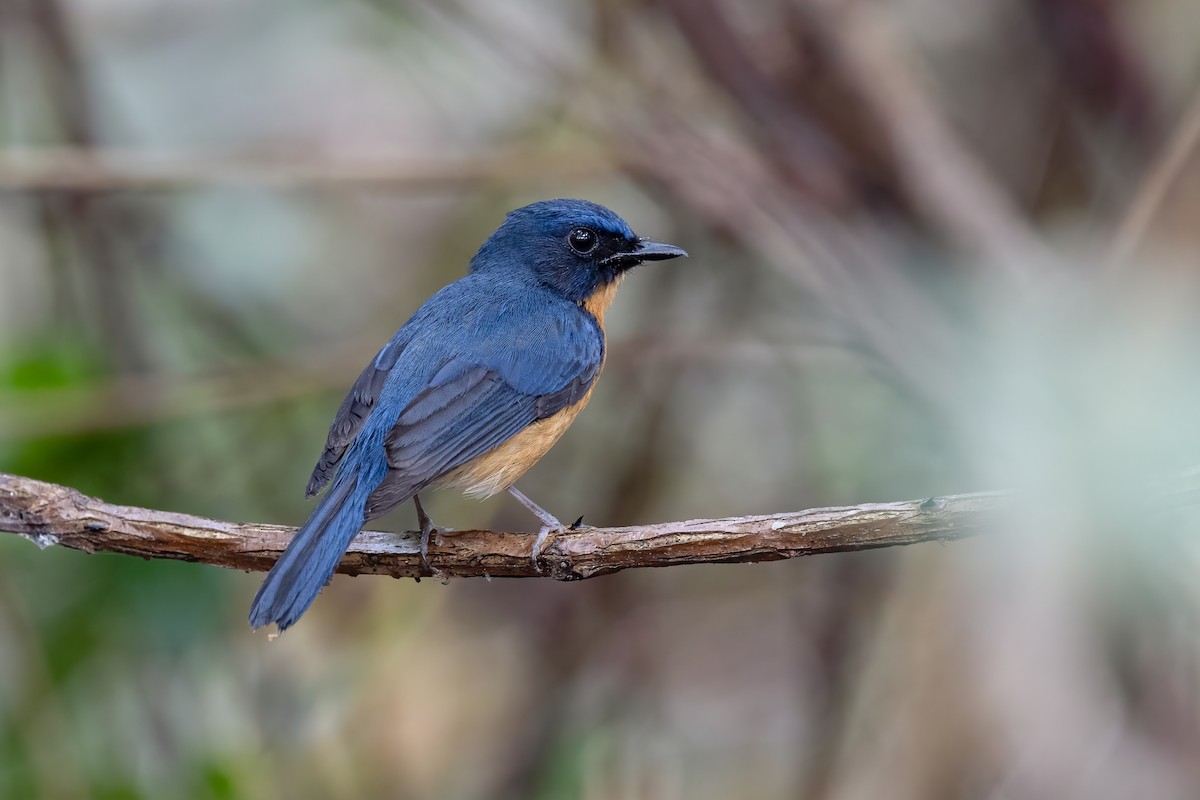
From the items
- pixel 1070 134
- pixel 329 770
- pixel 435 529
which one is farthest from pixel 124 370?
pixel 1070 134

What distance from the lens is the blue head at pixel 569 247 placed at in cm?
412

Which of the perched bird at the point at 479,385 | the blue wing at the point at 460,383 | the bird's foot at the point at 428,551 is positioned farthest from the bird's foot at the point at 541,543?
the blue wing at the point at 460,383

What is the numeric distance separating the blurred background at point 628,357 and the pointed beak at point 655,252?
81cm

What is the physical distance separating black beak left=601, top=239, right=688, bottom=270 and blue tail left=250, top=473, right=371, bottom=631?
1.41 metres

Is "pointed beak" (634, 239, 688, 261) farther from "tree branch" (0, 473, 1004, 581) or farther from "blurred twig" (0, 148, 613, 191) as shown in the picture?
"tree branch" (0, 473, 1004, 581)

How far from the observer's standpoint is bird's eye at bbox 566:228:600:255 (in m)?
4.13

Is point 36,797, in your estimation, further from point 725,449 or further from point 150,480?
point 725,449

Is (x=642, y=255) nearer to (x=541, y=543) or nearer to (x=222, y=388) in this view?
(x=541, y=543)

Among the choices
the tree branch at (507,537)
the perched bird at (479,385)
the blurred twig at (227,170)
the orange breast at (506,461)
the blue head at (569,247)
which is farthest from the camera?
the blurred twig at (227,170)

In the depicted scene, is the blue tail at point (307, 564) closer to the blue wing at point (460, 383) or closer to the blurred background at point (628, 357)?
the blue wing at point (460, 383)

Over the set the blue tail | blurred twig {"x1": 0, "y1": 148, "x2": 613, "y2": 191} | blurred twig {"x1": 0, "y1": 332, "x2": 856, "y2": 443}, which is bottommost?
the blue tail

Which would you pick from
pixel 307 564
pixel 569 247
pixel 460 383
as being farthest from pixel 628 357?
pixel 307 564

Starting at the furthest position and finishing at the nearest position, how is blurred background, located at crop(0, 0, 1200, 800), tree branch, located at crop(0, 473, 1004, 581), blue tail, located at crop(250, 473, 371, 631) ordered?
blurred background, located at crop(0, 0, 1200, 800) < blue tail, located at crop(250, 473, 371, 631) < tree branch, located at crop(0, 473, 1004, 581)

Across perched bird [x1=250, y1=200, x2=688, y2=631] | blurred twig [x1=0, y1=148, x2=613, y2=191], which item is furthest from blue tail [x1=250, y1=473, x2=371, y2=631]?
blurred twig [x1=0, y1=148, x2=613, y2=191]
